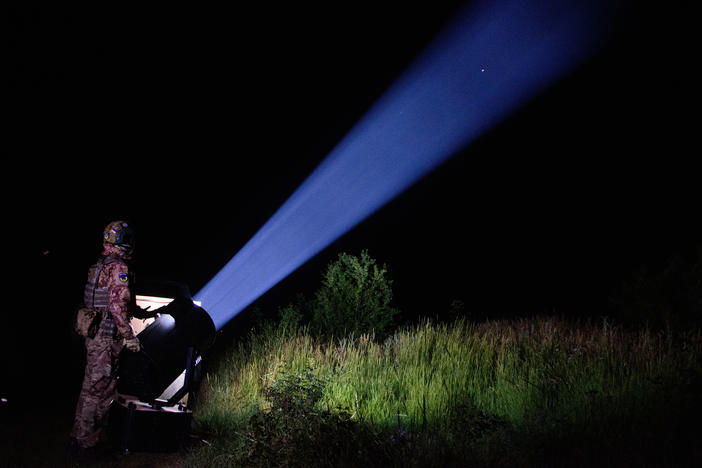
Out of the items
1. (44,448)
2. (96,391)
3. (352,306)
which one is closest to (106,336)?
(96,391)

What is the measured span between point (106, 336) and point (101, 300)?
1.26 ft

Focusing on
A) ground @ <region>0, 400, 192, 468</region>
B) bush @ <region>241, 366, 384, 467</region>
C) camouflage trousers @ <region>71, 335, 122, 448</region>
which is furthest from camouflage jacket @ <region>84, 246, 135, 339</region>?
bush @ <region>241, 366, 384, 467</region>

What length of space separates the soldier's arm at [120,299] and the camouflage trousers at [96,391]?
0.74 ft

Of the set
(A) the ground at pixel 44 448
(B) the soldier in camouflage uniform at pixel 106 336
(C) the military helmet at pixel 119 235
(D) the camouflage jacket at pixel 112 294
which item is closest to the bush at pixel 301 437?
(A) the ground at pixel 44 448

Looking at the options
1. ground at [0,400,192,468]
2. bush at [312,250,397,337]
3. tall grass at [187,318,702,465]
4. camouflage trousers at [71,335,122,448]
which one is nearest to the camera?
tall grass at [187,318,702,465]

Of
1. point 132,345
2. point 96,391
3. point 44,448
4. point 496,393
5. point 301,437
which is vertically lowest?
point 44,448

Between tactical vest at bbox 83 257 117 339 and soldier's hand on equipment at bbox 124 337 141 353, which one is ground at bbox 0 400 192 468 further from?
tactical vest at bbox 83 257 117 339

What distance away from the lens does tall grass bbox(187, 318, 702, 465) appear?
3.81 meters

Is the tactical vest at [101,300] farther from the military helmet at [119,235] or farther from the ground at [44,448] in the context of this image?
the ground at [44,448]

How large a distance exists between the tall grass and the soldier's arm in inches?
58.6

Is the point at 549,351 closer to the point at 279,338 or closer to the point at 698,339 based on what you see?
the point at 698,339

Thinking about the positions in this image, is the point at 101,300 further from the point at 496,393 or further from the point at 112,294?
the point at 496,393

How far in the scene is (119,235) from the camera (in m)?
5.37

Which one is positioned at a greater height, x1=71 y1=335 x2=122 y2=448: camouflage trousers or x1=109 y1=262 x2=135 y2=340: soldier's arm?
x1=109 y1=262 x2=135 y2=340: soldier's arm
